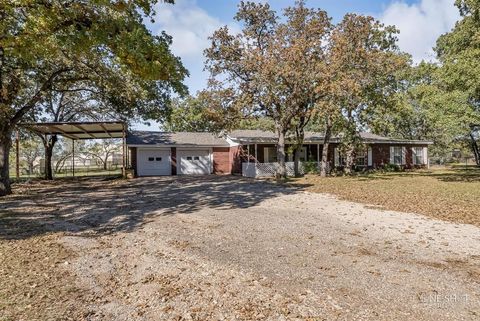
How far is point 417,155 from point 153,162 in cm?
2595

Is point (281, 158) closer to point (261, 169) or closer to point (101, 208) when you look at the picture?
point (261, 169)

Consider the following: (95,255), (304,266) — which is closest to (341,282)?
(304,266)

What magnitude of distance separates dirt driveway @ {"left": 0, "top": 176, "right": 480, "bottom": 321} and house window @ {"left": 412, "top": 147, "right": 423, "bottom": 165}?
26831 millimetres

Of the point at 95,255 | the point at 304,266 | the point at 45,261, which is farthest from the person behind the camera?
the point at 95,255

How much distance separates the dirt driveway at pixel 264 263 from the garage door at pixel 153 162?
16263 mm

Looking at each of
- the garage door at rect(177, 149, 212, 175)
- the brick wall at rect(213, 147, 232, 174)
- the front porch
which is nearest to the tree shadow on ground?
the front porch

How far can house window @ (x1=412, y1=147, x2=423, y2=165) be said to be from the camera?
33.5 m

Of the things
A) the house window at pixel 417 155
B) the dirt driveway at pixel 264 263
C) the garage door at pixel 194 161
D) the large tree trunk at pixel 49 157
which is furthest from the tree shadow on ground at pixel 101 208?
the house window at pixel 417 155

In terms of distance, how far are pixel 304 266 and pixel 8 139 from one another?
15.7 m

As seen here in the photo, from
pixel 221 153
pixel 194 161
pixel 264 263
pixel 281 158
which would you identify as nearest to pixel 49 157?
pixel 194 161

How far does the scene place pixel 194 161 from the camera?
28000 mm

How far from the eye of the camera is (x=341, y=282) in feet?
14.5

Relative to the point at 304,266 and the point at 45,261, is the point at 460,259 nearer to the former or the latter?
the point at 304,266

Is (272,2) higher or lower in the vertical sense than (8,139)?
higher
